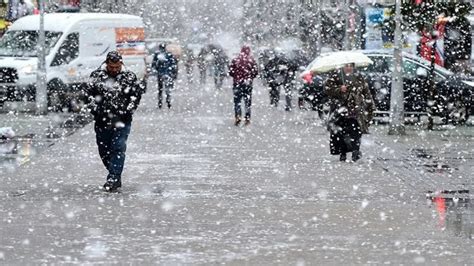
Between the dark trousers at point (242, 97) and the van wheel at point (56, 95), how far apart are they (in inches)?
232

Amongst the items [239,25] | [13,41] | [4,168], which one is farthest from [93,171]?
[239,25]

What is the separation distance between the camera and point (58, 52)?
3209 centimetres

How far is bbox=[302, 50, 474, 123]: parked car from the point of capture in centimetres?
2775

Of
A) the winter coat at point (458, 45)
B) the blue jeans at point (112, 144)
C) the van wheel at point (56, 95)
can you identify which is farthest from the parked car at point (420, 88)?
the blue jeans at point (112, 144)

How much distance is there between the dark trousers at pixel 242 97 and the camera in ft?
88.3

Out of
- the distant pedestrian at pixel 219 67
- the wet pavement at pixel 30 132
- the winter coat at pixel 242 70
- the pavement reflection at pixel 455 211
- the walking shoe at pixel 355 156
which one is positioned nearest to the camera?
the pavement reflection at pixel 455 211

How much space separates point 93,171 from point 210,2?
132013 millimetres

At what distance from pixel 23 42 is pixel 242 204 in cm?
2088

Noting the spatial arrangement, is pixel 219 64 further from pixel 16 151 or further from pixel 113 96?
pixel 113 96

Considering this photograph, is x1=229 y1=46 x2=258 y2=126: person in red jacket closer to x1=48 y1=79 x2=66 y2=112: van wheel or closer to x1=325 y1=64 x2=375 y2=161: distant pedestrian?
x1=48 y1=79 x2=66 y2=112: van wheel

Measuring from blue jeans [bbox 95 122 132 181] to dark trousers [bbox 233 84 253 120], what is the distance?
12.2m

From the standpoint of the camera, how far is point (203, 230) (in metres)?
11.0

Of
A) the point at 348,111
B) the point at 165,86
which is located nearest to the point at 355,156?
the point at 348,111

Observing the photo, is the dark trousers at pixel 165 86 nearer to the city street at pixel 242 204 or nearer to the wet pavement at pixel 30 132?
the wet pavement at pixel 30 132
